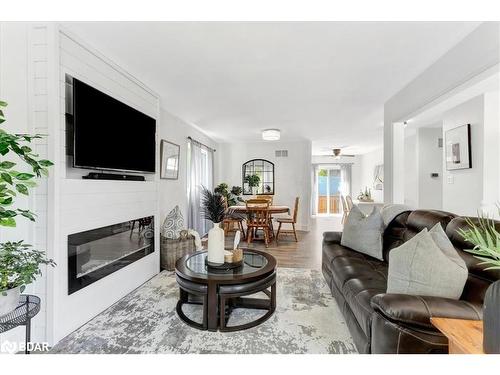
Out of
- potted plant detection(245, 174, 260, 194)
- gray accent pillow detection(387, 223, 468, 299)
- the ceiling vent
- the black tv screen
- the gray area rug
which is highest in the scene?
the ceiling vent

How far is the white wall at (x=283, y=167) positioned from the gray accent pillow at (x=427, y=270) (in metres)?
5.20

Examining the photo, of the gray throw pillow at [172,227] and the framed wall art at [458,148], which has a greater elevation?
the framed wall art at [458,148]

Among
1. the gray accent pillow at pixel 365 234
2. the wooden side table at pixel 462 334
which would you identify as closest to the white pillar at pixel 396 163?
the gray accent pillow at pixel 365 234

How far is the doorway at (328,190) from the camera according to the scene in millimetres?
9820

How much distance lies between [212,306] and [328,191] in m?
8.68

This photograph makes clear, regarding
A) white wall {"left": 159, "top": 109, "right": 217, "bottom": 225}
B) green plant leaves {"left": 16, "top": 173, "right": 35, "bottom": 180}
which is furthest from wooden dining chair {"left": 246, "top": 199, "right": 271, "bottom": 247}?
green plant leaves {"left": 16, "top": 173, "right": 35, "bottom": 180}

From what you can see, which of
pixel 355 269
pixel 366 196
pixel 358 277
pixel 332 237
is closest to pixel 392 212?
pixel 332 237

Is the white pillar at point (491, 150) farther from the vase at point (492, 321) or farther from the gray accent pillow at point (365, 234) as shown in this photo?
the vase at point (492, 321)

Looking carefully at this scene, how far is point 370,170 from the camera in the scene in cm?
871

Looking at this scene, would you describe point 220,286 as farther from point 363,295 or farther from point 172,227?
point 172,227

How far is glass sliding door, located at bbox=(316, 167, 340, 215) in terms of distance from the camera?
387 inches

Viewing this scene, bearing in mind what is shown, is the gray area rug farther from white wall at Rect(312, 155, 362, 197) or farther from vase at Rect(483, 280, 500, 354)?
white wall at Rect(312, 155, 362, 197)
